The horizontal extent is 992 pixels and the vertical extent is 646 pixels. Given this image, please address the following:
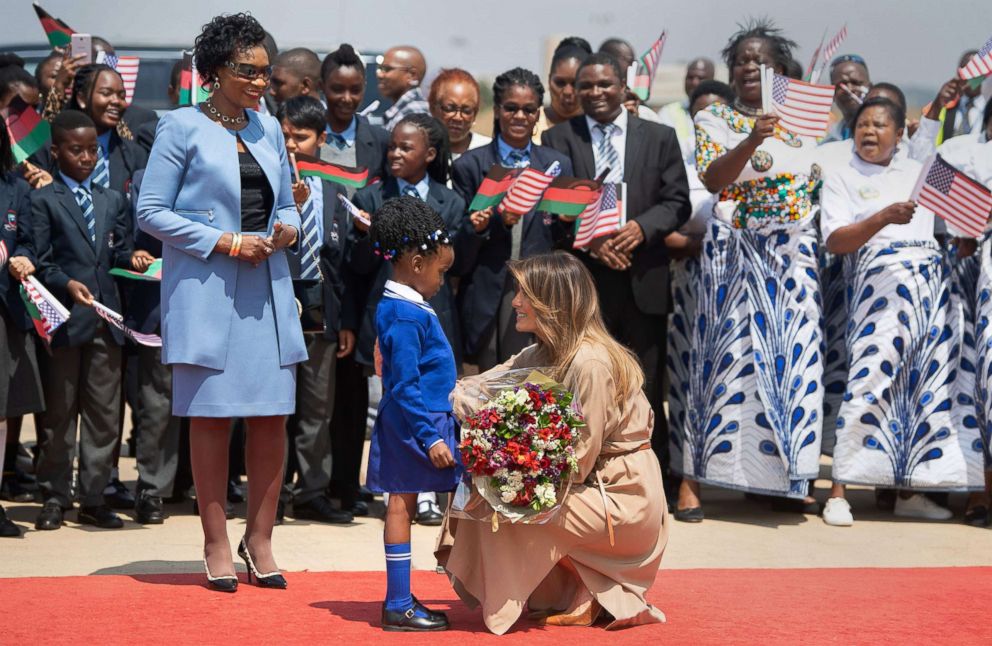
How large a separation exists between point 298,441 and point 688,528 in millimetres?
2127

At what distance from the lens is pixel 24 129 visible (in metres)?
7.02

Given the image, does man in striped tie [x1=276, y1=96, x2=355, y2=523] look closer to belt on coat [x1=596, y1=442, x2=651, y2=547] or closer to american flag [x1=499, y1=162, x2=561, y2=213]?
Result: american flag [x1=499, y1=162, x2=561, y2=213]

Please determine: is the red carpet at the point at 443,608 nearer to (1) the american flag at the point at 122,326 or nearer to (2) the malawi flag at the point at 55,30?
(1) the american flag at the point at 122,326

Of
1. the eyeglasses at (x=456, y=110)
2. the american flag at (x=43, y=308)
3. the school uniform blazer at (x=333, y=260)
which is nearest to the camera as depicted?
the american flag at (x=43, y=308)

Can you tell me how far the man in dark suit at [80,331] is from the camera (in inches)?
270

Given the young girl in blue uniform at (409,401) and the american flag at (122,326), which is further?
the american flag at (122,326)

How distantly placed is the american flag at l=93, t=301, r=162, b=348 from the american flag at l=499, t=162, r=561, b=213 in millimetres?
1905

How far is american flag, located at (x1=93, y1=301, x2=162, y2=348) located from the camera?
6590mm

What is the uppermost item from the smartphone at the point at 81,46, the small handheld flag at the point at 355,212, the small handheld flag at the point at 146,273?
the smartphone at the point at 81,46

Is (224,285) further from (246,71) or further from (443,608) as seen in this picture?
(443,608)

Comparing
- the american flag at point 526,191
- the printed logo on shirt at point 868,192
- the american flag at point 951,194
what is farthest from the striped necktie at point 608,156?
the american flag at point 951,194

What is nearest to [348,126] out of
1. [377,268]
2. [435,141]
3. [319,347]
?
[435,141]

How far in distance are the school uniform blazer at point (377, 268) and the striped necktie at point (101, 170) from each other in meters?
1.36

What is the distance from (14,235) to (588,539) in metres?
3.42
